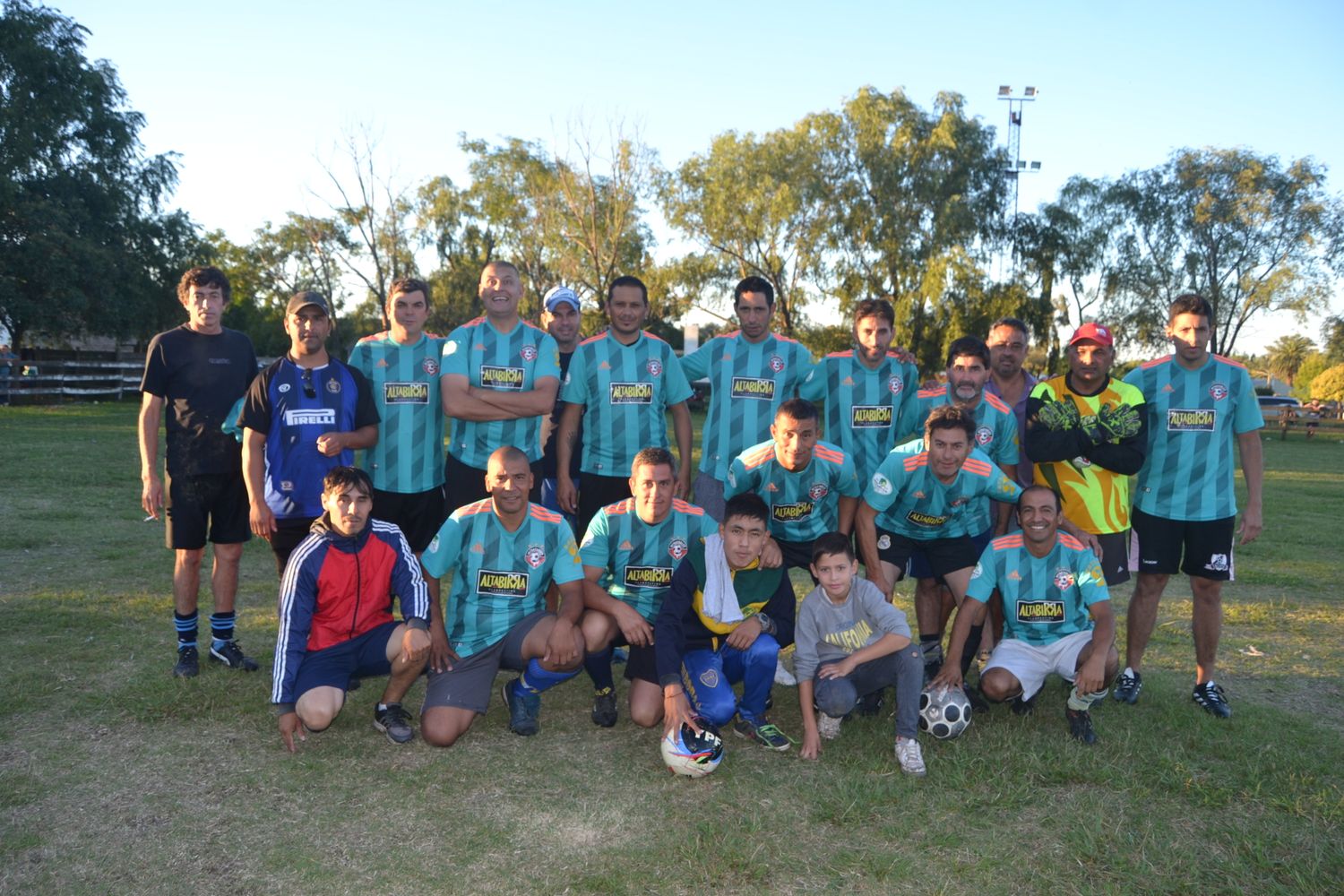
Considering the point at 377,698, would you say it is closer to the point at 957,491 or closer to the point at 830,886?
the point at 830,886

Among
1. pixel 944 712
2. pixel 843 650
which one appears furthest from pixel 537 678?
pixel 944 712

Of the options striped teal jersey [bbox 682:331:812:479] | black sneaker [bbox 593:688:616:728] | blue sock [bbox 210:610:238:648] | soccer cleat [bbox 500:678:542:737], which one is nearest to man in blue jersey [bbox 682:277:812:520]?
striped teal jersey [bbox 682:331:812:479]

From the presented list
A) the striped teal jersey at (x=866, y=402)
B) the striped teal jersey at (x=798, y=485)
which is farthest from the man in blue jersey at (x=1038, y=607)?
the striped teal jersey at (x=866, y=402)

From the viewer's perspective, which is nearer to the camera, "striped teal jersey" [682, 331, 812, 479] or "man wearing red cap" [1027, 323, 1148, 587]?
"man wearing red cap" [1027, 323, 1148, 587]

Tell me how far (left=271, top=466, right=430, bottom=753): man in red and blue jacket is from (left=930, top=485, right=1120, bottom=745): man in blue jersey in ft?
8.25

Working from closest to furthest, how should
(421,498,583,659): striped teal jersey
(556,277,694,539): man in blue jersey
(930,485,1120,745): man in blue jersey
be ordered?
(930,485,1120,745): man in blue jersey < (421,498,583,659): striped teal jersey < (556,277,694,539): man in blue jersey

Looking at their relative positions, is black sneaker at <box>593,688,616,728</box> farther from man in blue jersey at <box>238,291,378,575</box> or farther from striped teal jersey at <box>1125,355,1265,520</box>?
striped teal jersey at <box>1125,355,1265,520</box>

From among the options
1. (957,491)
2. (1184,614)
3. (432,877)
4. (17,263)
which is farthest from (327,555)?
(17,263)

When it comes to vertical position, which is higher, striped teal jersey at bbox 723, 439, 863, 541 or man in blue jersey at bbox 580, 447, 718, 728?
striped teal jersey at bbox 723, 439, 863, 541

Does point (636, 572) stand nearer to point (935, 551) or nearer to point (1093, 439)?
point (935, 551)

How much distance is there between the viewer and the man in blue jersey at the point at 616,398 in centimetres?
545

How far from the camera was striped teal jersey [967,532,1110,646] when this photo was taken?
4.64m

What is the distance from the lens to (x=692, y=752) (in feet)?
12.8

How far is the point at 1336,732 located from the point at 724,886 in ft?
11.0
